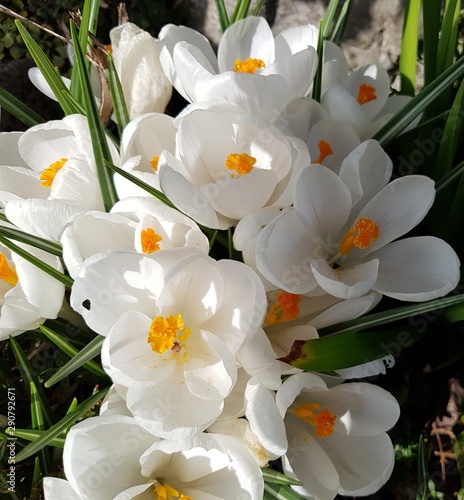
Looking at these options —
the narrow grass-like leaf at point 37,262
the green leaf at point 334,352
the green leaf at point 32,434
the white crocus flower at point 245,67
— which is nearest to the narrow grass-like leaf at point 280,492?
the green leaf at point 334,352

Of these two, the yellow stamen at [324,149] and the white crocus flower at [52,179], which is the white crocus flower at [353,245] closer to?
the yellow stamen at [324,149]

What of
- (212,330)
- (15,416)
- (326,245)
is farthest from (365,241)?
(15,416)

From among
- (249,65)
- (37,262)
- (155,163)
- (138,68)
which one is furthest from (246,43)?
(37,262)

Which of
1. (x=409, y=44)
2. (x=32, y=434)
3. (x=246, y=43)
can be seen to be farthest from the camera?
(x=409, y=44)

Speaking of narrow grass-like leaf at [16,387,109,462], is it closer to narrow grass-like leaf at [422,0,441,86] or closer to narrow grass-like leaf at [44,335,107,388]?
narrow grass-like leaf at [44,335,107,388]

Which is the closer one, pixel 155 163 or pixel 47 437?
pixel 47 437

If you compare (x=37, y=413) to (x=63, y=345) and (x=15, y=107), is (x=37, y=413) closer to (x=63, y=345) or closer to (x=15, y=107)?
(x=63, y=345)

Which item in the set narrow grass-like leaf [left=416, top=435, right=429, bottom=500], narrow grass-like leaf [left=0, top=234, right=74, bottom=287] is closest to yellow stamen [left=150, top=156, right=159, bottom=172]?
narrow grass-like leaf [left=0, top=234, right=74, bottom=287]

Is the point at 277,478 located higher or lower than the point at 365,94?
lower
